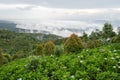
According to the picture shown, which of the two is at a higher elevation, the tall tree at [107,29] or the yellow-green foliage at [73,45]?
the yellow-green foliage at [73,45]

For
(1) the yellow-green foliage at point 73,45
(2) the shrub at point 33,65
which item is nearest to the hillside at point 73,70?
(2) the shrub at point 33,65

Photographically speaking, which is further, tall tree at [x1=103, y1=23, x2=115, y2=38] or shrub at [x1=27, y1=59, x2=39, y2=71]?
tall tree at [x1=103, y1=23, x2=115, y2=38]

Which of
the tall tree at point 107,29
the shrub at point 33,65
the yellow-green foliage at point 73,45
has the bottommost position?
the tall tree at point 107,29

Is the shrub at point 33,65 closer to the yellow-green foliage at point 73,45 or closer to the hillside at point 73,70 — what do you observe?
the hillside at point 73,70

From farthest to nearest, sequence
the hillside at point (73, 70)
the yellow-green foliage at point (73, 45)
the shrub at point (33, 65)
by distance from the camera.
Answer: the yellow-green foliage at point (73, 45) < the shrub at point (33, 65) < the hillside at point (73, 70)

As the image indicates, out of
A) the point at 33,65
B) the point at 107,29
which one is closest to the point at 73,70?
the point at 33,65

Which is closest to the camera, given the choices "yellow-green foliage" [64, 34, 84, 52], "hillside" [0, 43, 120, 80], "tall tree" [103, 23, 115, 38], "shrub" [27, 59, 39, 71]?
"hillside" [0, 43, 120, 80]

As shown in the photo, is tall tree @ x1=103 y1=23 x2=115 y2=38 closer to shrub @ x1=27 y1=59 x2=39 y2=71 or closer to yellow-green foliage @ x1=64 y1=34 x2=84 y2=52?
yellow-green foliage @ x1=64 y1=34 x2=84 y2=52

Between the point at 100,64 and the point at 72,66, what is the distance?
127 centimetres

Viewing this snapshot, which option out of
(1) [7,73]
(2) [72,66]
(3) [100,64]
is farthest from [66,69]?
(1) [7,73]

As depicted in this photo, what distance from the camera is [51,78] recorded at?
1294 centimetres

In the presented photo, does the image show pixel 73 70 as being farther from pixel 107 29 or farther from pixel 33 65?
pixel 107 29

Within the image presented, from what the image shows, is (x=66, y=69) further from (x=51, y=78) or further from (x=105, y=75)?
(x=105, y=75)

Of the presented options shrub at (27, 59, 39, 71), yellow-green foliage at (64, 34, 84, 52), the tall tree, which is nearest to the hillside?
shrub at (27, 59, 39, 71)
